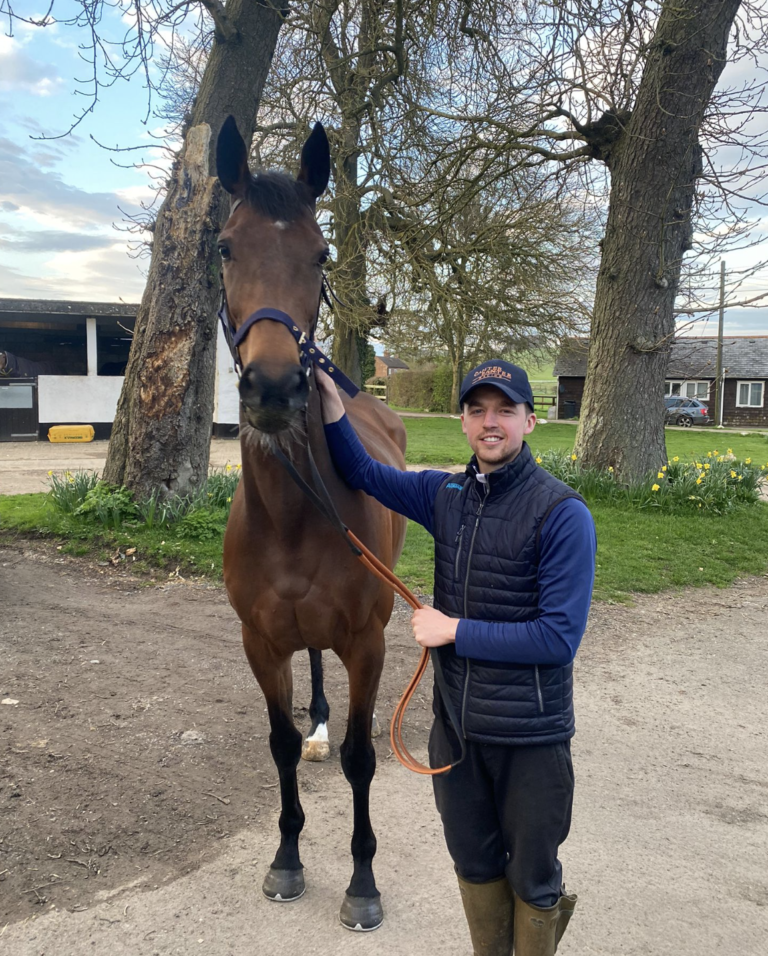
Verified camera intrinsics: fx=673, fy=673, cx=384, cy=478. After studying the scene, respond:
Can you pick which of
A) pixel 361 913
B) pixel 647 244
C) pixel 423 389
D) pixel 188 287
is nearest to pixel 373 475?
pixel 361 913

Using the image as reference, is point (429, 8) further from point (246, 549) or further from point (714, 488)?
point (246, 549)

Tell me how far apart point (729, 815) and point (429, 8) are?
8305 mm

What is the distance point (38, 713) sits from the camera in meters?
3.74

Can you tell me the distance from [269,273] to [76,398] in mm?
17322

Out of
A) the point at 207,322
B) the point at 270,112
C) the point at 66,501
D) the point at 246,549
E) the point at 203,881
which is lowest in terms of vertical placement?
the point at 203,881

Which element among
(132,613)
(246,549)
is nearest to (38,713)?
(132,613)

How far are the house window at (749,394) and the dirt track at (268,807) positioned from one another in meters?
36.1

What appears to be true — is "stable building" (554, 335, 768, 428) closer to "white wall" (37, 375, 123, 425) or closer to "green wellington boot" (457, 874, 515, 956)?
"white wall" (37, 375, 123, 425)

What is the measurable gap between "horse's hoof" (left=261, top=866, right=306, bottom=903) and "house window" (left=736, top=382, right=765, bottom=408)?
39854 mm

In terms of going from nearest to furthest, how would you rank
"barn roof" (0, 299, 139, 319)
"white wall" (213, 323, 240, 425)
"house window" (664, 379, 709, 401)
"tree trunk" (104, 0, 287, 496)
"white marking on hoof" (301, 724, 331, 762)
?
"white marking on hoof" (301, 724, 331, 762), "tree trunk" (104, 0, 287, 496), "barn roof" (0, 299, 139, 319), "white wall" (213, 323, 240, 425), "house window" (664, 379, 709, 401)

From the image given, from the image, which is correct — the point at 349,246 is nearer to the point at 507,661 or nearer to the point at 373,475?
the point at 373,475

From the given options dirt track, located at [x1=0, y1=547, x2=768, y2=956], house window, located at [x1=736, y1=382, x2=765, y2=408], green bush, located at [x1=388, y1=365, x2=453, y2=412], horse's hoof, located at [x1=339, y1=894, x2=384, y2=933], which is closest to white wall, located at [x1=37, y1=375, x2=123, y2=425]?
dirt track, located at [x1=0, y1=547, x2=768, y2=956]

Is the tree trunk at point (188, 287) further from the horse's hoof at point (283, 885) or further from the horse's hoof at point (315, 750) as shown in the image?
the horse's hoof at point (283, 885)

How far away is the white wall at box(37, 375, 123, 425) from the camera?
17.3 m
